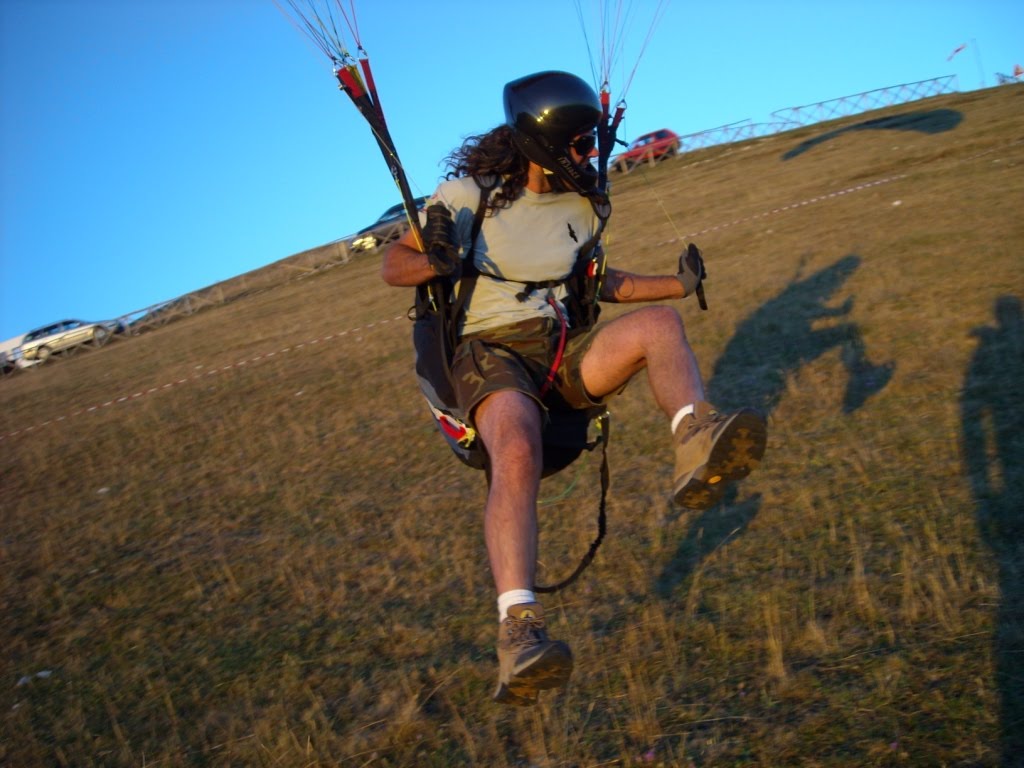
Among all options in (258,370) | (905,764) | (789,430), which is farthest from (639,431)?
(258,370)

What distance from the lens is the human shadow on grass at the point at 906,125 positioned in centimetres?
2295

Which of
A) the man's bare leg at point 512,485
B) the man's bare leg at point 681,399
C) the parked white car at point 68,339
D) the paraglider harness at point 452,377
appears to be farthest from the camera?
the parked white car at point 68,339

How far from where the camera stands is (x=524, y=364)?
3662 millimetres

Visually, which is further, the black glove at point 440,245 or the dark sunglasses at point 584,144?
the dark sunglasses at point 584,144

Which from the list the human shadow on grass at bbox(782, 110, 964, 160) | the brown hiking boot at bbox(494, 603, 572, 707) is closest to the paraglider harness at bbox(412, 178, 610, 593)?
the brown hiking boot at bbox(494, 603, 572, 707)

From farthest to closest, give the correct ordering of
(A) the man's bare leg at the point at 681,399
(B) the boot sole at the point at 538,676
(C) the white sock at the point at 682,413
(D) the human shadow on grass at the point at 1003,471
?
(C) the white sock at the point at 682,413
(A) the man's bare leg at the point at 681,399
(D) the human shadow on grass at the point at 1003,471
(B) the boot sole at the point at 538,676

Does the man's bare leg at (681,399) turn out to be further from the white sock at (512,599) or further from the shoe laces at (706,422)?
the white sock at (512,599)

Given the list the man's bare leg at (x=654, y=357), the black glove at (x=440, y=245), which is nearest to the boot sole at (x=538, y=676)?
the man's bare leg at (x=654, y=357)

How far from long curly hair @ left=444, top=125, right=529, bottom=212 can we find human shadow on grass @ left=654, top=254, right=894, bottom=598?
182 cm

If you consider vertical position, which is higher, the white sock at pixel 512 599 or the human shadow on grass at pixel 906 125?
the human shadow on grass at pixel 906 125

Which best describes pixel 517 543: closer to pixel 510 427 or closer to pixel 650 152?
Answer: pixel 510 427

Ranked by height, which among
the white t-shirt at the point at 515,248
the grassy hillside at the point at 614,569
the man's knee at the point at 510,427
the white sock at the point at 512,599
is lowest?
the grassy hillside at the point at 614,569

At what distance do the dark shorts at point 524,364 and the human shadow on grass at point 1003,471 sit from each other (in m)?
1.61

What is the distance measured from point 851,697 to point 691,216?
16.7 metres
